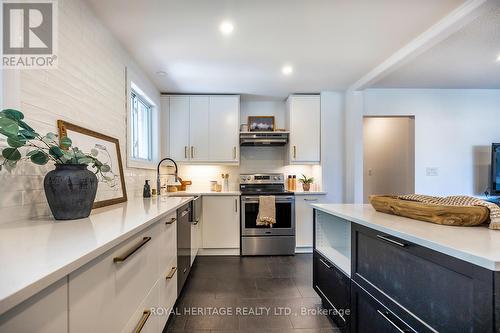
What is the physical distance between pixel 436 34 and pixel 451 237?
1923 millimetres

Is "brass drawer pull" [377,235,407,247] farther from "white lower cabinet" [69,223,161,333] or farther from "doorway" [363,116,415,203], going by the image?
"doorway" [363,116,415,203]

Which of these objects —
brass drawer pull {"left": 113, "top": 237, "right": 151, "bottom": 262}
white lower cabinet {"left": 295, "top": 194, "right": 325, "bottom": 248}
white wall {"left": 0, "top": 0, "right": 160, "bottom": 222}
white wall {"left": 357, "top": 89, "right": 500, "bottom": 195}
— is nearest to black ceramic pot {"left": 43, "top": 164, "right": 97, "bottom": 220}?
white wall {"left": 0, "top": 0, "right": 160, "bottom": 222}

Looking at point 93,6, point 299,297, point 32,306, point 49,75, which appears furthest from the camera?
point 299,297

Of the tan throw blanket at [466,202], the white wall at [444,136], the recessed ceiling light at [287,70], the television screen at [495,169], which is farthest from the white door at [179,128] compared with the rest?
the television screen at [495,169]

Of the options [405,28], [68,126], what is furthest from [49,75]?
[405,28]

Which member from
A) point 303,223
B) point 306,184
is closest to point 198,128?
point 306,184

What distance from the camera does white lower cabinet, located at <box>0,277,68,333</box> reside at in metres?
0.51

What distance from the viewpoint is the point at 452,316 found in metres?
0.87

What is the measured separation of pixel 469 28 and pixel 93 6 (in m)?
3.07

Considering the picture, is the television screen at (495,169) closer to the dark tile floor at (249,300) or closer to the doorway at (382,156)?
the doorway at (382,156)

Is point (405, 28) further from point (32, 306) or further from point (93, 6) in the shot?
point (32, 306)

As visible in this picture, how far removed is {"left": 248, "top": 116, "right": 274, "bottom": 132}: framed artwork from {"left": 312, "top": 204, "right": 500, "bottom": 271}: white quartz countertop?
2.86 meters

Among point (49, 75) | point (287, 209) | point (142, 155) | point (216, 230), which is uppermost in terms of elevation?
point (49, 75)

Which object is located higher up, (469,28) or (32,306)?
(469,28)
